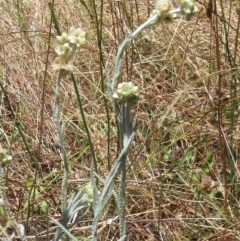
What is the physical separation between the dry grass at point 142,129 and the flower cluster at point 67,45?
58 centimetres

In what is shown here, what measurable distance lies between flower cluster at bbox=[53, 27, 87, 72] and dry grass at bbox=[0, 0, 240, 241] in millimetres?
577

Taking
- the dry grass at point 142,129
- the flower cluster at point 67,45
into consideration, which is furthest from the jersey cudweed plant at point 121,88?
the dry grass at point 142,129

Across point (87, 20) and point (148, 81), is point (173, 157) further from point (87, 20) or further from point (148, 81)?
point (87, 20)

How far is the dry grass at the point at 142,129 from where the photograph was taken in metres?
1.53

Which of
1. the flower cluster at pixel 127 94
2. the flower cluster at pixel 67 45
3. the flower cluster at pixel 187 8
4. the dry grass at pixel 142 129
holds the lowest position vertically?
the dry grass at pixel 142 129

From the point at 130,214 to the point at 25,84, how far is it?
78cm

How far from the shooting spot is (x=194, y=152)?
69.7 inches

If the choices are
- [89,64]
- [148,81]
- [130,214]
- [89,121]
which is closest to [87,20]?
[89,64]

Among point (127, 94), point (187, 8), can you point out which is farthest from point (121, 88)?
point (187, 8)

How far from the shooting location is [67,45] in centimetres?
79

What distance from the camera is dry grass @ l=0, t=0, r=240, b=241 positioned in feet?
5.03

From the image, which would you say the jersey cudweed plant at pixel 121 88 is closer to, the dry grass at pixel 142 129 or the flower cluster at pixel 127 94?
the flower cluster at pixel 127 94

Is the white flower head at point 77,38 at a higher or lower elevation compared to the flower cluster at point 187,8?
lower

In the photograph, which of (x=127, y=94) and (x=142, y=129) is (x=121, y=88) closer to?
(x=127, y=94)
